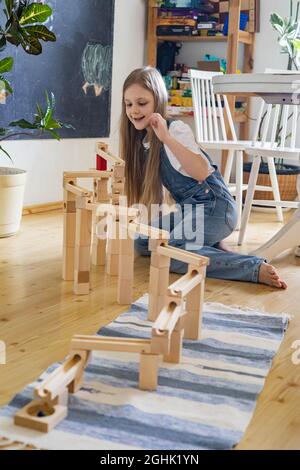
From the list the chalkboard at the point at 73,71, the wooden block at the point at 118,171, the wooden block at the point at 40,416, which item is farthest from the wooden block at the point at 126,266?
the chalkboard at the point at 73,71

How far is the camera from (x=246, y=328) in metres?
1.64

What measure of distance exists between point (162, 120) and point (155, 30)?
2.19 meters

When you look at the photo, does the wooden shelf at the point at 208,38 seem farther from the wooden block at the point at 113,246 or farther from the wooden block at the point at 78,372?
the wooden block at the point at 78,372

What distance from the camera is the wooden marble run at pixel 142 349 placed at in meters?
1.08

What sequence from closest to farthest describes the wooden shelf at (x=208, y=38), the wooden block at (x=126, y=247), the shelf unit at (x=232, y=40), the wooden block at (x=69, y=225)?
the wooden block at (x=126, y=247)
the wooden block at (x=69, y=225)
the shelf unit at (x=232, y=40)
the wooden shelf at (x=208, y=38)

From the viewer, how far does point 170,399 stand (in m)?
1.21

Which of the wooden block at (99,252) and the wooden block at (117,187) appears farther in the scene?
the wooden block at (99,252)

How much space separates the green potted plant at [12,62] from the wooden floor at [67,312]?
11 centimetres

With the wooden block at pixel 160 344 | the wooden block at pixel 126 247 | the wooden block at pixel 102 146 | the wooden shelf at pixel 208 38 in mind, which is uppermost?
the wooden shelf at pixel 208 38

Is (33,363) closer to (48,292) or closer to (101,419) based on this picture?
(101,419)

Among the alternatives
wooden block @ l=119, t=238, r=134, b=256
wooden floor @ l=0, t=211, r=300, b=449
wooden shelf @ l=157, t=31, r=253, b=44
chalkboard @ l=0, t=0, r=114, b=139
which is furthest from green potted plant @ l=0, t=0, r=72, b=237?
wooden shelf @ l=157, t=31, r=253, b=44

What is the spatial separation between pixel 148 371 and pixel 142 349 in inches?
2.0

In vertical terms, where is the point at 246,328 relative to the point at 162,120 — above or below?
below
